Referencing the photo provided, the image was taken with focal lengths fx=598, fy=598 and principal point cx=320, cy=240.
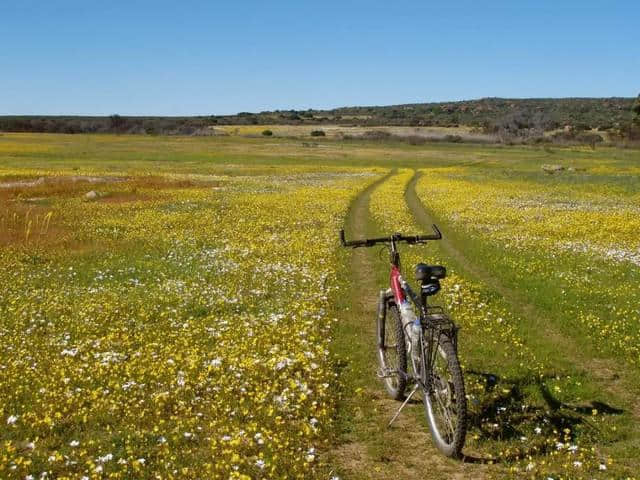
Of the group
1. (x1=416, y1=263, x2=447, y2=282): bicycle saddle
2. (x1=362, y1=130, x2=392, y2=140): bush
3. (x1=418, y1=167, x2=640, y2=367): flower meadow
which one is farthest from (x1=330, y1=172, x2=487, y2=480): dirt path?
(x1=362, y1=130, x2=392, y2=140): bush

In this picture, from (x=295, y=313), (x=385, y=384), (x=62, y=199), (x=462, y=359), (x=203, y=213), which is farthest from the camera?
(x=62, y=199)

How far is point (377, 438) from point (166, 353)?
511 cm

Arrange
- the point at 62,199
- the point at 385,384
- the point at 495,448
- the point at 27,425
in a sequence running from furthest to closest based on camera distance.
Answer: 1. the point at 62,199
2. the point at 385,384
3. the point at 27,425
4. the point at 495,448

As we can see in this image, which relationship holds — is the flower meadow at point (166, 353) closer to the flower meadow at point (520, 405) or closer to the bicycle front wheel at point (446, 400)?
the bicycle front wheel at point (446, 400)

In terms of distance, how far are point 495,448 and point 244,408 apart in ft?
12.2

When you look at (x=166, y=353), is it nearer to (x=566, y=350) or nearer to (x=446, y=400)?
(x=446, y=400)

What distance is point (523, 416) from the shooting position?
348 inches

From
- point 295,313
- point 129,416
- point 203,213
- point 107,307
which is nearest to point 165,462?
point 129,416

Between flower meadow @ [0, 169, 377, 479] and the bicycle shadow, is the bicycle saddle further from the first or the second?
flower meadow @ [0, 169, 377, 479]

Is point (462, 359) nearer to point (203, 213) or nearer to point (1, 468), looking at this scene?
point (1, 468)

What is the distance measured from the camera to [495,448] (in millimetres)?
7953

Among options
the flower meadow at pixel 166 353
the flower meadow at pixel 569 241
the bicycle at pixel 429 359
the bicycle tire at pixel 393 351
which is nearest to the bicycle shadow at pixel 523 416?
the bicycle at pixel 429 359

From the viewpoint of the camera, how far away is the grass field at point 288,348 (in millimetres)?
7906

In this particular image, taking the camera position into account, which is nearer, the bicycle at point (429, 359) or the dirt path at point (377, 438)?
the bicycle at point (429, 359)
